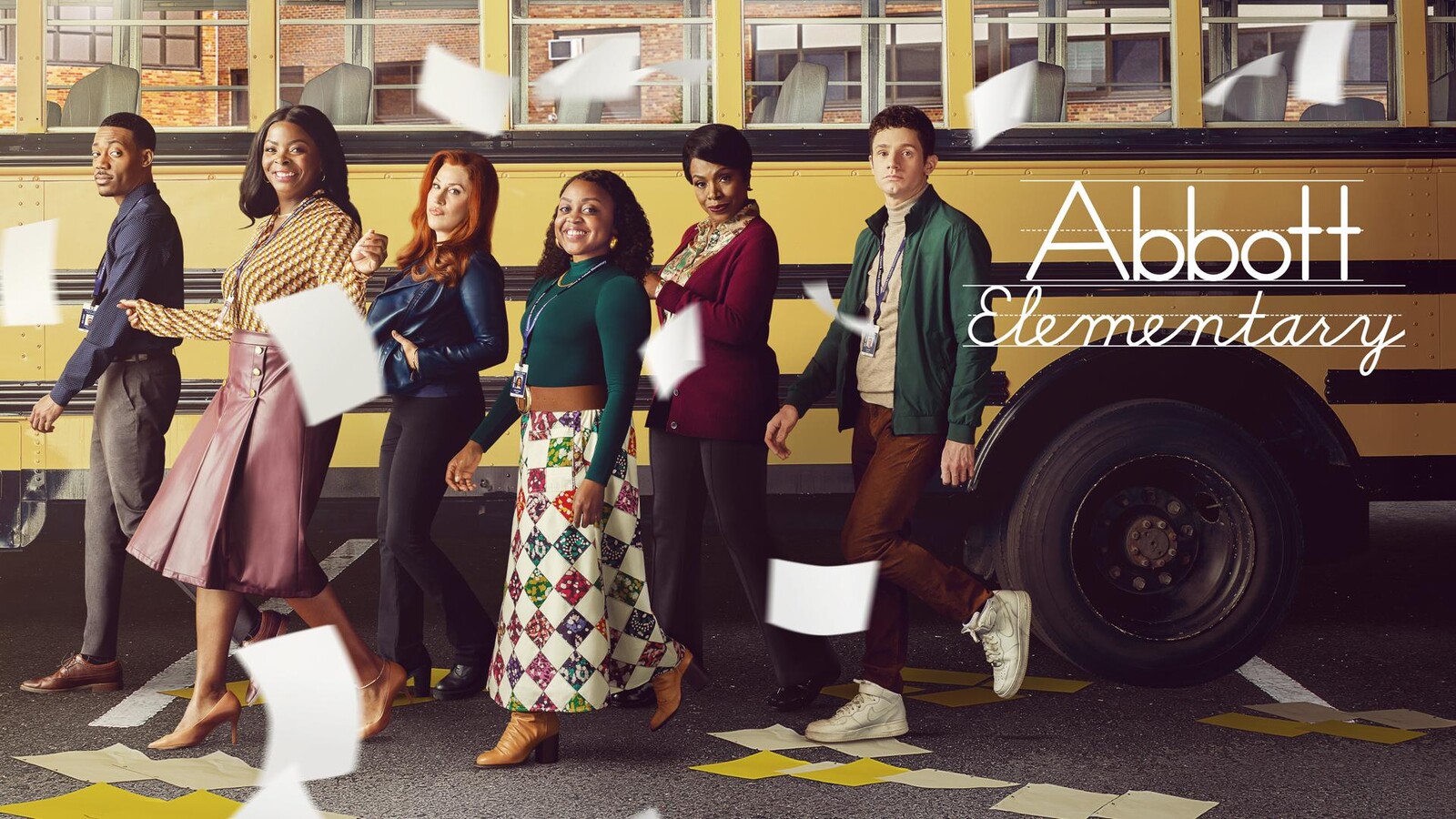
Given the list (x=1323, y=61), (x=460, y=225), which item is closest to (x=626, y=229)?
(x=460, y=225)

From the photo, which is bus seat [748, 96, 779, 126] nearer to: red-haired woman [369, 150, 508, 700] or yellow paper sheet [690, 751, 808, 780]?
red-haired woman [369, 150, 508, 700]

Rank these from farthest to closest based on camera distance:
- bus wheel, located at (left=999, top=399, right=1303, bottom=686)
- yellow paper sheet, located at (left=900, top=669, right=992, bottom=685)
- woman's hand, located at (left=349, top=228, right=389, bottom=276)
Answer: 1. yellow paper sheet, located at (left=900, top=669, right=992, bottom=685)
2. bus wheel, located at (left=999, top=399, right=1303, bottom=686)
3. woman's hand, located at (left=349, top=228, right=389, bottom=276)

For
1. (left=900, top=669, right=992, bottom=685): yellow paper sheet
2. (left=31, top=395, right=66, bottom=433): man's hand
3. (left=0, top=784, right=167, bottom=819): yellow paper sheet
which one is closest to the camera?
(left=0, top=784, right=167, bottom=819): yellow paper sheet

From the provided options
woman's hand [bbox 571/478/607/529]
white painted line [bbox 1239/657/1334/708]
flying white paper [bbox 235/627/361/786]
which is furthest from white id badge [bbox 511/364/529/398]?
white painted line [bbox 1239/657/1334/708]

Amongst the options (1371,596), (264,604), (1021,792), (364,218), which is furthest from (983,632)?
(264,604)

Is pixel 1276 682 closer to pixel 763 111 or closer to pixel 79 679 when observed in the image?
pixel 763 111

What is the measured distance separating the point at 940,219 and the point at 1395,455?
5.28ft

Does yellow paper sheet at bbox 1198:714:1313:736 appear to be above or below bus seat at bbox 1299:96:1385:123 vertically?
below

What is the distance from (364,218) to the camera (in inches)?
171

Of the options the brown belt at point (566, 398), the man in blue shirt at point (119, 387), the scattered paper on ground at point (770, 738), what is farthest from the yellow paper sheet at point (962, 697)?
the man in blue shirt at point (119, 387)

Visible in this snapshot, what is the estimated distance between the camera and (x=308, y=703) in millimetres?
4113

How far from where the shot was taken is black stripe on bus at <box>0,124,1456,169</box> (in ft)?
14.2

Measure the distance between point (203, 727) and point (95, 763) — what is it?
0.81 ft

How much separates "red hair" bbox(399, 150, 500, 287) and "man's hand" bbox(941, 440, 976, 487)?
4.36 ft
